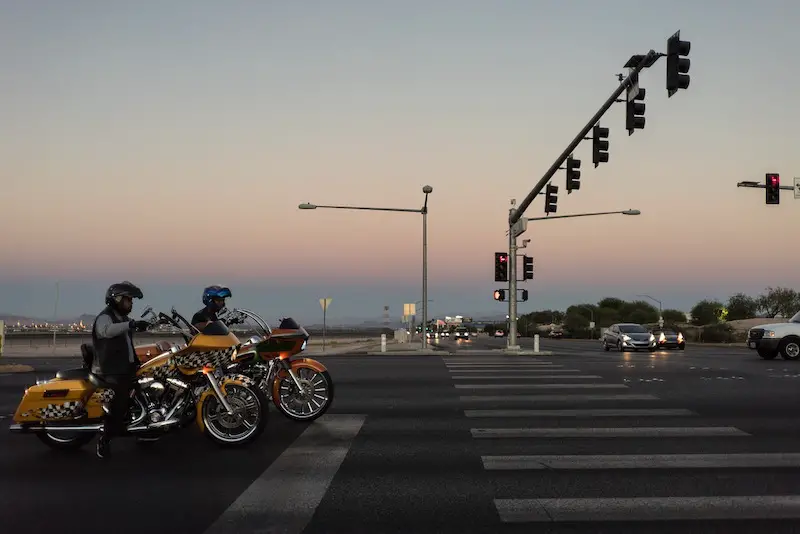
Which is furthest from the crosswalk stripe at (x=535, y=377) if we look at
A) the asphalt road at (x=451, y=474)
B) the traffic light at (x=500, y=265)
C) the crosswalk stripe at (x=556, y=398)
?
the traffic light at (x=500, y=265)

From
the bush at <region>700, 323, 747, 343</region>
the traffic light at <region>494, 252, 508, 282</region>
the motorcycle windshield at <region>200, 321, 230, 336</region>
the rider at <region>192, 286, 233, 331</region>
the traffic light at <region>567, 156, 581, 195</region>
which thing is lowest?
the bush at <region>700, 323, 747, 343</region>

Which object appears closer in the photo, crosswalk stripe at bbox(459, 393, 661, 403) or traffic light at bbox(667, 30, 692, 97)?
crosswalk stripe at bbox(459, 393, 661, 403)

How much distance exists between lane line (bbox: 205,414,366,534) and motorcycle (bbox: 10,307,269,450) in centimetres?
74

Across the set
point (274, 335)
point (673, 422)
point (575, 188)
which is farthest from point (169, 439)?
point (575, 188)

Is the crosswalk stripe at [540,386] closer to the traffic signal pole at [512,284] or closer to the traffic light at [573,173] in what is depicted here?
the traffic light at [573,173]

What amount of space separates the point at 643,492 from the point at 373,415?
511 cm

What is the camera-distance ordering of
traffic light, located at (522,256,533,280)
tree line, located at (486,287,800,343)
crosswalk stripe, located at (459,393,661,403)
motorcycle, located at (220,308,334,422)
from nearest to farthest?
motorcycle, located at (220,308,334,422) → crosswalk stripe, located at (459,393,661,403) → traffic light, located at (522,256,533,280) → tree line, located at (486,287,800,343)

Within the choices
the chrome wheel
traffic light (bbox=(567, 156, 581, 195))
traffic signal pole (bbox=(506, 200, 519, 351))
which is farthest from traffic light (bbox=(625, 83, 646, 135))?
traffic signal pole (bbox=(506, 200, 519, 351))

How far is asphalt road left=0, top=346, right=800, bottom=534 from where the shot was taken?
5.11 m

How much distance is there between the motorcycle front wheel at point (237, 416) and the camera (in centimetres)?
781

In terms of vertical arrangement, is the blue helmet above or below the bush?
above

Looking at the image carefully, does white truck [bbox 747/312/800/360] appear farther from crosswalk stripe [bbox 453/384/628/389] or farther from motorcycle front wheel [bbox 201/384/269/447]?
motorcycle front wheel [bbox 201/384/269/447]

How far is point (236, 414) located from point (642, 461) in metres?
4.20

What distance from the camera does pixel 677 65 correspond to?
13.9 metres
